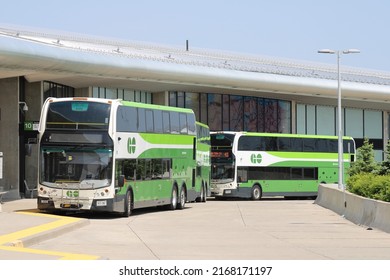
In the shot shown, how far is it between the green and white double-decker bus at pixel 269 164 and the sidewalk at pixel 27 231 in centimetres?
2496

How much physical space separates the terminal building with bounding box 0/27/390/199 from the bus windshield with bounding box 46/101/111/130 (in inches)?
84.8

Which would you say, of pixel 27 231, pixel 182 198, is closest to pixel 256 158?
pixel 182 198

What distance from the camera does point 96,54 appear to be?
4641 centimetres

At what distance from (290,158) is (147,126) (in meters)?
22.2

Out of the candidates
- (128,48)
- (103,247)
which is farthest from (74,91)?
(103,247)

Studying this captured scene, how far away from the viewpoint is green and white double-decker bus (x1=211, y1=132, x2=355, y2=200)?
50.3 m

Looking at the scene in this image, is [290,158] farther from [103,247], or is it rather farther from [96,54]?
[103,247]

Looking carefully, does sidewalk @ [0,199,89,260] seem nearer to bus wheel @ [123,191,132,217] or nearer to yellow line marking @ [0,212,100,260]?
yellow line marking @ [0,212,100,260]

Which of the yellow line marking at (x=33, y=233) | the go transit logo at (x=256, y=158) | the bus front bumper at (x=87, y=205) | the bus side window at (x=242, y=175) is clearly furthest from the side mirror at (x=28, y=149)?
the go transit logo at (x=256, y=158)

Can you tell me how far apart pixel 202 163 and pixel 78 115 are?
54.6 feet

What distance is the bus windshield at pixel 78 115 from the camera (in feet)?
94.9

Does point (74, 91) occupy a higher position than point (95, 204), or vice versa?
point (74, 91)

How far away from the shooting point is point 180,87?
2304 inches

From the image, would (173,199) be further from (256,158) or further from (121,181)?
(256,158)
